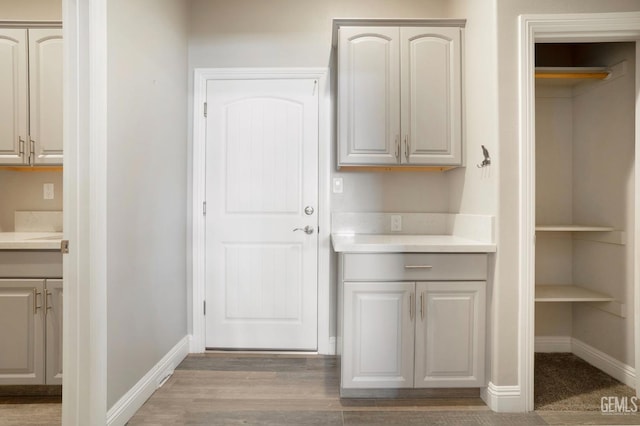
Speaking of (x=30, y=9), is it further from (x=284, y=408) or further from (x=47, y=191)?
(x=284, y=408)

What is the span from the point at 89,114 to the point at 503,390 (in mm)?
2608

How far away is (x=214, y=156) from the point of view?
2.78 m

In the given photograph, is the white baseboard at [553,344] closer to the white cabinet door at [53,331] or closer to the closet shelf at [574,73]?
the closet shelf at [574,73]

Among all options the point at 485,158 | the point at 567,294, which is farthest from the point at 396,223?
the point at 567,294

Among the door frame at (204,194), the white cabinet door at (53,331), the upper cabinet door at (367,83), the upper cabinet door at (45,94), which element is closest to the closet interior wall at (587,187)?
the upper cabinet door at (367,83)

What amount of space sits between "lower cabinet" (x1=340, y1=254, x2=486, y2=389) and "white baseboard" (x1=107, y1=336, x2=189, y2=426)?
118cm

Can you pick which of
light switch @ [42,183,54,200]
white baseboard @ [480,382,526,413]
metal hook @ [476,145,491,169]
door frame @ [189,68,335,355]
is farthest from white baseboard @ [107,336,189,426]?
metal hook @ [476,145,491,169]

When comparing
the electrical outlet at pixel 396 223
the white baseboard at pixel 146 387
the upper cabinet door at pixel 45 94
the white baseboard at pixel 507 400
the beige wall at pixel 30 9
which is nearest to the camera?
the white baseboard at pixel 146 387

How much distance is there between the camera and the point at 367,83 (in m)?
2.37

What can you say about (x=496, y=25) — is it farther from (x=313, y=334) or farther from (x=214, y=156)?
(x=313, y=334)

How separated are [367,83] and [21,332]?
2.63 meters

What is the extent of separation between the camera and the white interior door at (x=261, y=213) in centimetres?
276

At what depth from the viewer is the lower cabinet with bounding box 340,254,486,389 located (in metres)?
2.03

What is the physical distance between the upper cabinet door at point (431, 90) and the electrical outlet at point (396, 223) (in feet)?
1.85
